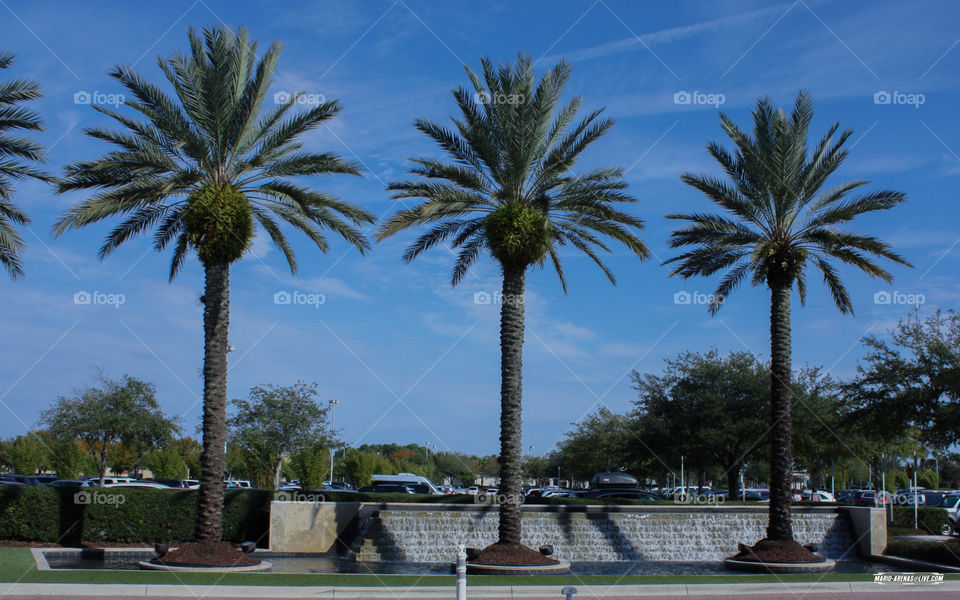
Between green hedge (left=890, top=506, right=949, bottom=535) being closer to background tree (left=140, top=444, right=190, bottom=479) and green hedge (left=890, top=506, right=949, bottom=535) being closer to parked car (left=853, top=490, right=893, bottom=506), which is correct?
parked car (left=853, top=490, right=893, bottom=506)

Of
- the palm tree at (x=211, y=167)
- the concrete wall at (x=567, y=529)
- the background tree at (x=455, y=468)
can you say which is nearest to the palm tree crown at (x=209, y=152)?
the palm tree at (x=211, y=167)

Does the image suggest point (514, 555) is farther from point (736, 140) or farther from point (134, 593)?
point (736, 140)

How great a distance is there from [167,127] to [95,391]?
33.9 metres

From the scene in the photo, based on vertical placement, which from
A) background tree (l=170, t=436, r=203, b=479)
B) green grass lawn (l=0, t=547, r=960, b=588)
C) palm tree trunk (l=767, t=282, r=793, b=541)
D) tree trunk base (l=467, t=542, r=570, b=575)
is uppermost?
palm tree trunk (l=767, t=282, r=793, b=541)

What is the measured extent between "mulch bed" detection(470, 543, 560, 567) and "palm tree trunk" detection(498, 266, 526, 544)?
1.07 ft

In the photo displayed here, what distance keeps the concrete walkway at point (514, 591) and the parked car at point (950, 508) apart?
15544mm

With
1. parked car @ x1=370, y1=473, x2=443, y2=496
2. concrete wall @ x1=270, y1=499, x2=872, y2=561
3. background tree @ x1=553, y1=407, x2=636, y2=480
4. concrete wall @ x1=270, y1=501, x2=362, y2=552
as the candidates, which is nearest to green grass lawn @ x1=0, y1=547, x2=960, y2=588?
concrete wall @ x1=270, y1=499, x2=872, y2=561

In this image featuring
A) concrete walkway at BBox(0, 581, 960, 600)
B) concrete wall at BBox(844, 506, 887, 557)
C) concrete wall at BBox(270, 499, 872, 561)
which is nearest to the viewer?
concrete walkway at BBox(0, 581, 960, 600)

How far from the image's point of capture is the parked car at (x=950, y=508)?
30.5 metres

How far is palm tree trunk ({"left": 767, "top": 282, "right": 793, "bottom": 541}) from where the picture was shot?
75.6ft

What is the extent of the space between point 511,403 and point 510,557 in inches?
151

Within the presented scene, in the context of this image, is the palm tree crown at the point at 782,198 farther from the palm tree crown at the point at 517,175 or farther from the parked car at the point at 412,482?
the parked car at the point at 412,482

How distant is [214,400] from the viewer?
785 inches

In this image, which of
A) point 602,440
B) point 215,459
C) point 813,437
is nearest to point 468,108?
point 215,459
